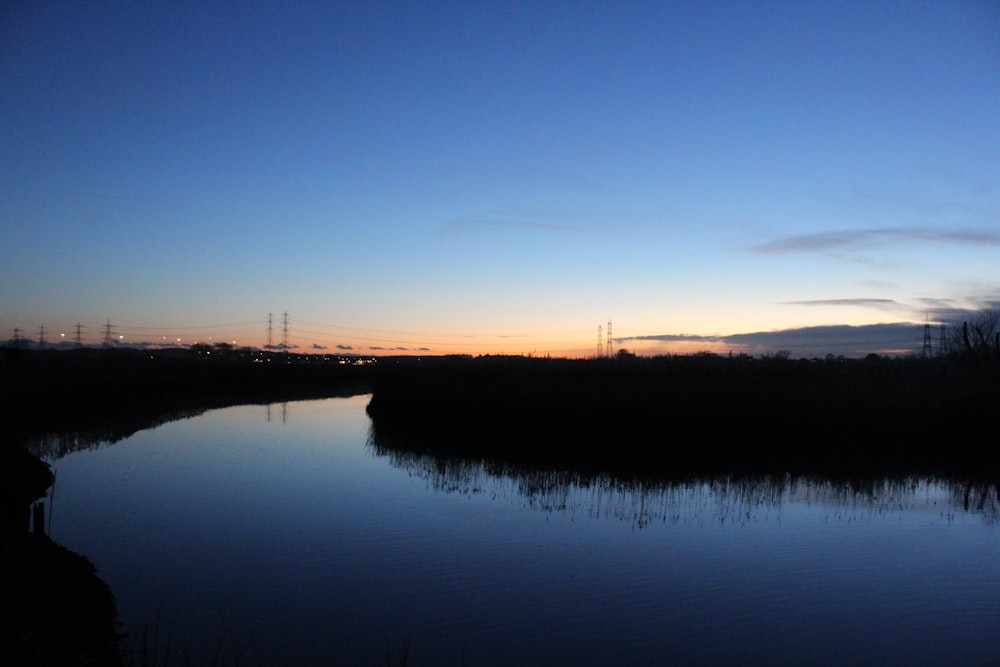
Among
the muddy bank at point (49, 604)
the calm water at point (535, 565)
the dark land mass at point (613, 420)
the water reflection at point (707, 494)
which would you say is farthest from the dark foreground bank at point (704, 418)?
the muddy bank at point (49, 604)

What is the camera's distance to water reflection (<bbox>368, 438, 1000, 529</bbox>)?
1467cm

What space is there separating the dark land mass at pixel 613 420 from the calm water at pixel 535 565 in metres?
1.24

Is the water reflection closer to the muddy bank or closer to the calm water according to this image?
the calm water

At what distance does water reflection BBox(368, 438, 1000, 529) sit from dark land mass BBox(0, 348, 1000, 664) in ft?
3.09

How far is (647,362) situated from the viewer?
34938 millimetres

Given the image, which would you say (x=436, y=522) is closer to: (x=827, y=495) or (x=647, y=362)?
(x=827, y=495)

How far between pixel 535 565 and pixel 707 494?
266 inches

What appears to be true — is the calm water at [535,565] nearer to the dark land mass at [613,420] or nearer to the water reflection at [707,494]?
the water reflection at [707,494]

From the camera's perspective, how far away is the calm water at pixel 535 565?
27.2ft

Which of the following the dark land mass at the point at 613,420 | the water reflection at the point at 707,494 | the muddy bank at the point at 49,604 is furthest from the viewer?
the dark land mass at the point at 613,420

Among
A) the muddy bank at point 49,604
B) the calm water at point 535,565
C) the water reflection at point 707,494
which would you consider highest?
the muddy bank at point 49,604

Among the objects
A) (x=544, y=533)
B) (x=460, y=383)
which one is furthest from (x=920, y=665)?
(x=460, y=383)

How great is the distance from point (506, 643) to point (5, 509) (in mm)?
8827

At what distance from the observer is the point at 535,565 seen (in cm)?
1110
